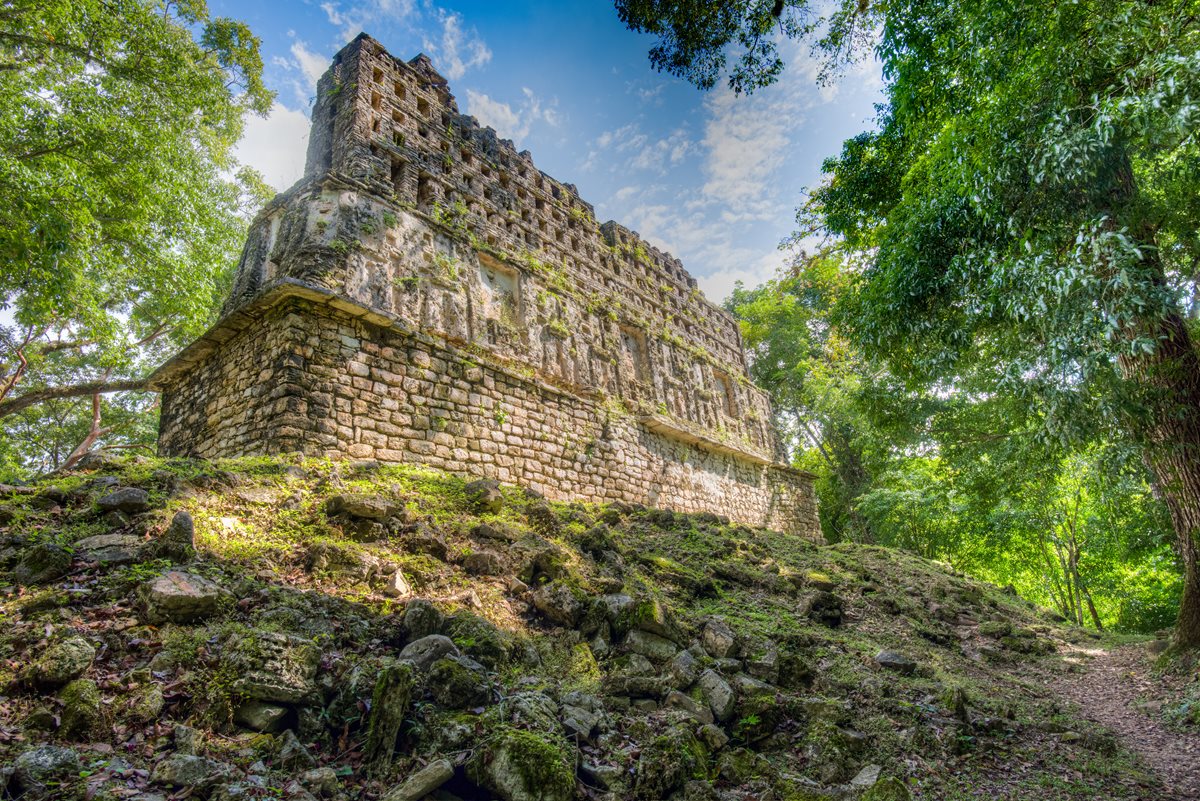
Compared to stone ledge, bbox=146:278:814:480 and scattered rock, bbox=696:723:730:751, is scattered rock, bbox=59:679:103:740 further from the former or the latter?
stone ledge, bbox=146:278:814:480

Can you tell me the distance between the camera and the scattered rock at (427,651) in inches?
117

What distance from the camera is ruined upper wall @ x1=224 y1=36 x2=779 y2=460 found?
8.02m

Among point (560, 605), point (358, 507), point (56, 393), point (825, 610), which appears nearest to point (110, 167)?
point (56, 393)

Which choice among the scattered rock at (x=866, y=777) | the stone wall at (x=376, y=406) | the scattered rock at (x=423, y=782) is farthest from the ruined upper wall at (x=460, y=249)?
the scattered rock at (x=866, y=777)

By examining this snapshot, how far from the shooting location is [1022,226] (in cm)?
471

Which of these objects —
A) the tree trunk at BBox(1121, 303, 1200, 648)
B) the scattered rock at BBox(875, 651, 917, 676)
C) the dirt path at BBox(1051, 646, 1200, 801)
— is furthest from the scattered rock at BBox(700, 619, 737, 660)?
the tree trunk at BBox(1121, 303, 1200, 648)

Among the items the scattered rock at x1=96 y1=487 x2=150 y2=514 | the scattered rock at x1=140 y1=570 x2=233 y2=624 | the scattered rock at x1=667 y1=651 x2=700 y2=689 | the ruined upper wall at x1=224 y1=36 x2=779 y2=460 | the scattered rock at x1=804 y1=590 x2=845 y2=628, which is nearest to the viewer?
the scattered rock at x1=140 y1=570 x2=233 y2=624

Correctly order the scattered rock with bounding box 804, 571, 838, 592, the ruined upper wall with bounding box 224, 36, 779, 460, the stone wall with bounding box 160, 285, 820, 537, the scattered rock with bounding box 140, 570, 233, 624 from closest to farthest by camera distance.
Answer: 1. the scattered rock with bounding box 140, 570, 233, 624
2. the stone wall with bounding box 160, 285, 820, 537
3. the scattered rock with bounding box 804, 571, 838, 592
4. the ruined upper wall with bounding box 224, 36, 779, 460

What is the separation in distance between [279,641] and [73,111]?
38.5ft

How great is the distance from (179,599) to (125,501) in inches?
60.4

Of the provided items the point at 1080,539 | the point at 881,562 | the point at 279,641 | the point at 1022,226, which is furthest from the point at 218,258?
the point at 1080,539

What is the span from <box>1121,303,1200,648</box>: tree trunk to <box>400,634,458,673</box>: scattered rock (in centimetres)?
560

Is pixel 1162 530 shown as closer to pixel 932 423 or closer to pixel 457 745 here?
pixel 932 423

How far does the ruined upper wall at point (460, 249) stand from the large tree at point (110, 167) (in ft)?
8.83
